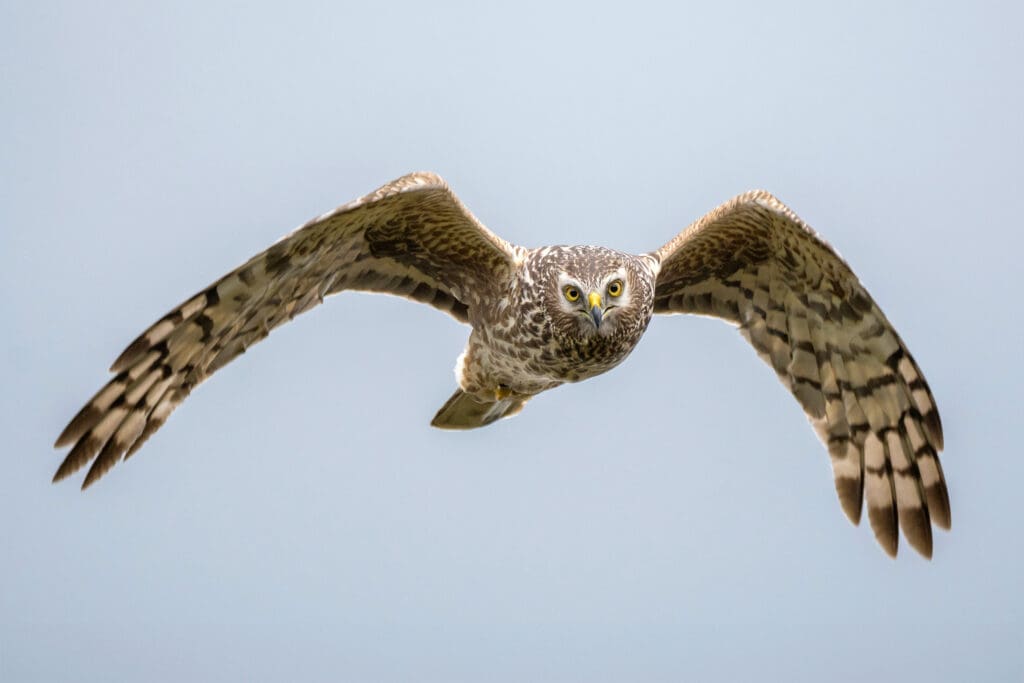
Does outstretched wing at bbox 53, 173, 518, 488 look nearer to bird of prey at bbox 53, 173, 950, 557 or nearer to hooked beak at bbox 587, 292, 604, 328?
bird of prey at bbox 53, 173, 950, 557

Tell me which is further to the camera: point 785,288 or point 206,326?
point 785,288

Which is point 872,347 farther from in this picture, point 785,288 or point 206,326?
point 206,326

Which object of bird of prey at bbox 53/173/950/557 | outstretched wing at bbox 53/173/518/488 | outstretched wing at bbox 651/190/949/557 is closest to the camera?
outstretched wing at bbox 53/173/518/488

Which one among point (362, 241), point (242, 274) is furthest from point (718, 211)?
point (242, 274)

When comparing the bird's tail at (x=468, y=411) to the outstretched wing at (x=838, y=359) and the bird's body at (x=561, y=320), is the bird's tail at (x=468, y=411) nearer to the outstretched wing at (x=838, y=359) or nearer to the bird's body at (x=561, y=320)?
the bird's body at (x=561, y=320)

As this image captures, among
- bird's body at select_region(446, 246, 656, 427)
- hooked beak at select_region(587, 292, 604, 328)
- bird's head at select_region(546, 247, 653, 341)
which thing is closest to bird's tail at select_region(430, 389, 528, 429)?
bird's body at select_region(446, 246, 656, 427)

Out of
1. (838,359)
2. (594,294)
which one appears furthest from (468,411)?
(838,359)

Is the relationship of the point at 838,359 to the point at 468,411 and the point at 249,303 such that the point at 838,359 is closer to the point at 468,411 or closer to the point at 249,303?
the point at 468,411
